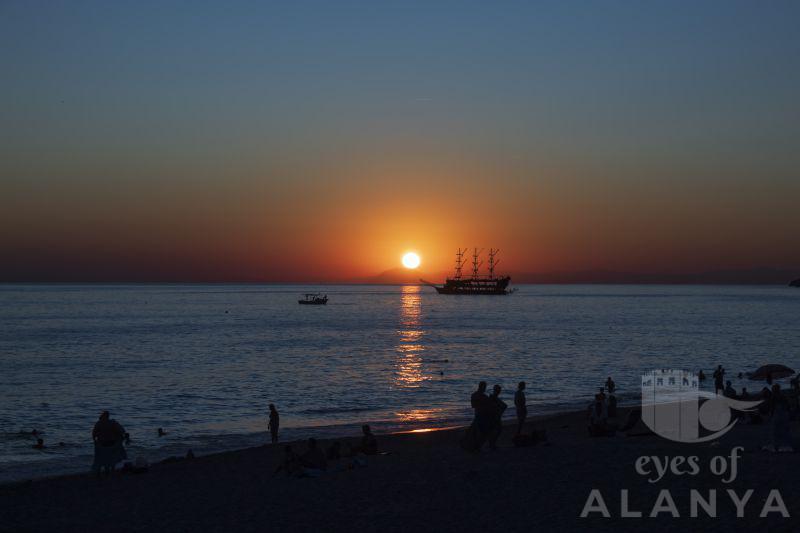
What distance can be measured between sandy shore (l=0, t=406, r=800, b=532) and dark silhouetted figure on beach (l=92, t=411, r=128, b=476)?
1.94 feet

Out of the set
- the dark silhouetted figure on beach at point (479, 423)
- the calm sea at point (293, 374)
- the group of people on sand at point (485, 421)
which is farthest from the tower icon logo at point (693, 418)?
the calm sea at point (293, 374)

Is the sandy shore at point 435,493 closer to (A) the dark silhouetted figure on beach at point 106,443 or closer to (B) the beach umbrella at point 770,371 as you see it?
(A) the dark silhouetted figure on beach at point 106,443

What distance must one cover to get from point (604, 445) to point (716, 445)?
251cm

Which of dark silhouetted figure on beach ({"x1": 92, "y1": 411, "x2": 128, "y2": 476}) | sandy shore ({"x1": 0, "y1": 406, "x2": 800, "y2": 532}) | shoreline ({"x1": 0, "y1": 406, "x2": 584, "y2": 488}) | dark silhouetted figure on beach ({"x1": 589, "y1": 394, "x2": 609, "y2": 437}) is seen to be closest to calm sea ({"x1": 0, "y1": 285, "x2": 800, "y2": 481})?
shoreline ({"x1": 0, "y1": 406, "x2": 584, "y2": 488})

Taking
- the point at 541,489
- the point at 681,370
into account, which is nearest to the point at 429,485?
the point at 541,489

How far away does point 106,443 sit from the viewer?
18.8m

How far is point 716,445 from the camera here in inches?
655

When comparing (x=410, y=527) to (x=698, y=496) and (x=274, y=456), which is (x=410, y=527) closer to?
(x=698, y=496)

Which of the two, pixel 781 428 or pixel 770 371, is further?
pixel 770 371

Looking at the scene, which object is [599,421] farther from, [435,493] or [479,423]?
[435,493]

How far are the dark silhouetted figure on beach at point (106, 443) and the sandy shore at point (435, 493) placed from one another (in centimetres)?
59

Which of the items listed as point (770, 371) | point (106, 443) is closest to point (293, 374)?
point (770, 371)

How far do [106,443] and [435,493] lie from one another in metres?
9.27

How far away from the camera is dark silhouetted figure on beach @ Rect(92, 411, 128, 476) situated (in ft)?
60.7
